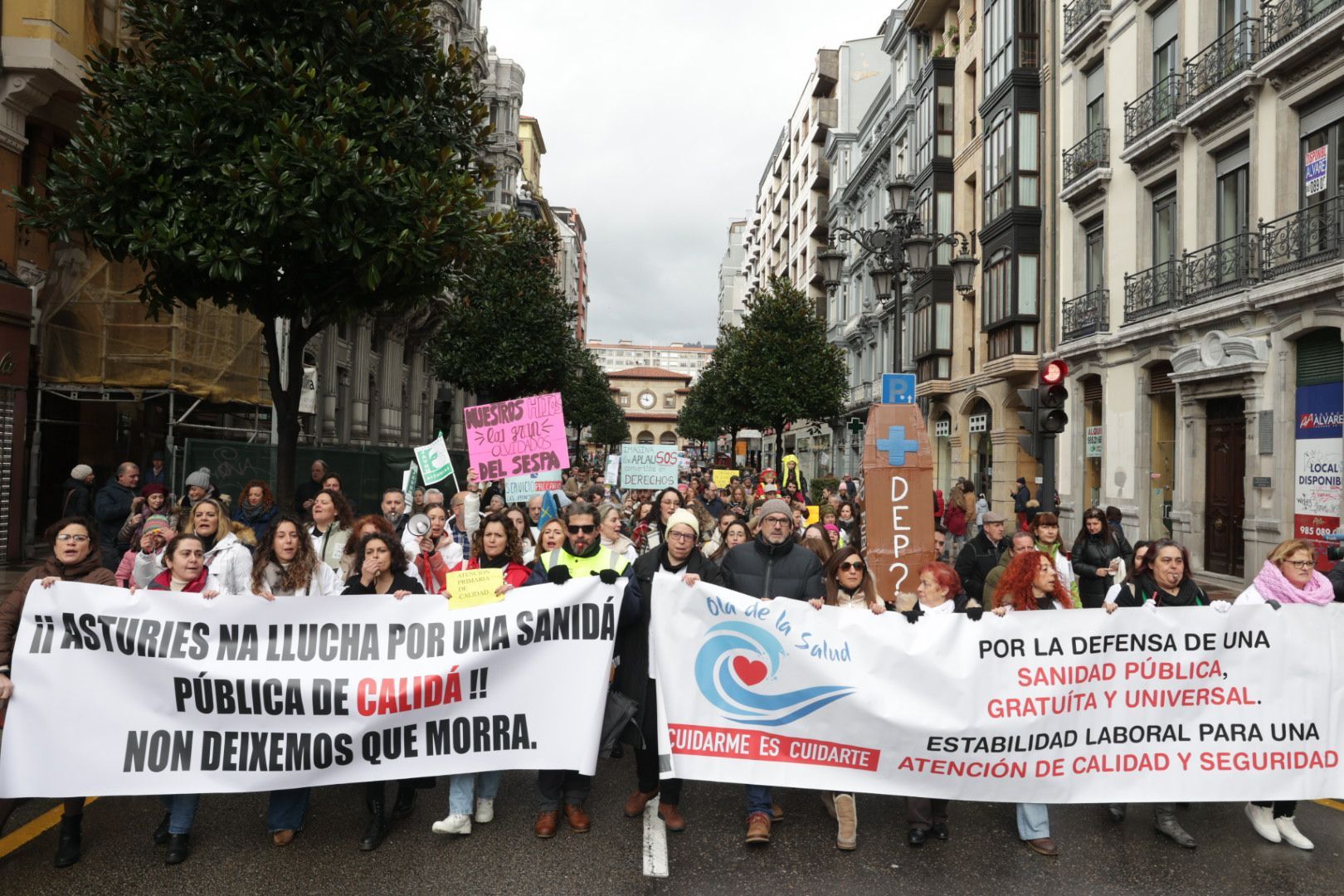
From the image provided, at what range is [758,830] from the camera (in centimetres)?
485

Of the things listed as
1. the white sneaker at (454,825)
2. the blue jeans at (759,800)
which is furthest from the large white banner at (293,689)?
the blue jeans at (759,800)

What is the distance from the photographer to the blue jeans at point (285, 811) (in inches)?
189

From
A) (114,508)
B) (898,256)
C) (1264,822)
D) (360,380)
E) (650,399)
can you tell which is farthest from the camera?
(650,399)

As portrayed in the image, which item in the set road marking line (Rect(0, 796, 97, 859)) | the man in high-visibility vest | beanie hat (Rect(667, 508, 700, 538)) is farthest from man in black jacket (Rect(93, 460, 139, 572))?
beanie hat (Rect(667, 508, 700, 538))

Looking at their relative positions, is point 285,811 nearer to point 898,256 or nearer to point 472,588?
point 472,588

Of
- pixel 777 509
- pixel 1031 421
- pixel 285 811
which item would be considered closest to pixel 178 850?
pixel 285 811

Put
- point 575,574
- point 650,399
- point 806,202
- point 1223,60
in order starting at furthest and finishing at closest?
point 650,399
point 806,202
point 1223,60
point 575,574

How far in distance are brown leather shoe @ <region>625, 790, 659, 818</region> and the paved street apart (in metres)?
0.05

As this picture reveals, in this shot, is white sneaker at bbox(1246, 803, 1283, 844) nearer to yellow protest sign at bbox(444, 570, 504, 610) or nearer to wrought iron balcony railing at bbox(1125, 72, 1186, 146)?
yellow protest sign at bbox(444, 570, 504, 610)

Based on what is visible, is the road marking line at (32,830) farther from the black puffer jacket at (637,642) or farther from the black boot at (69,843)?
the black puffer jacket at (637,642)

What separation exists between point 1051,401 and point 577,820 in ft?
28.6

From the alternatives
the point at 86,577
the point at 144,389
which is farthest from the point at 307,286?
the point at 86,577

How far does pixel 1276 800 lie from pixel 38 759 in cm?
628

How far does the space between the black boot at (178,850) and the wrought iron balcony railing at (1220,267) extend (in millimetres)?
16623
